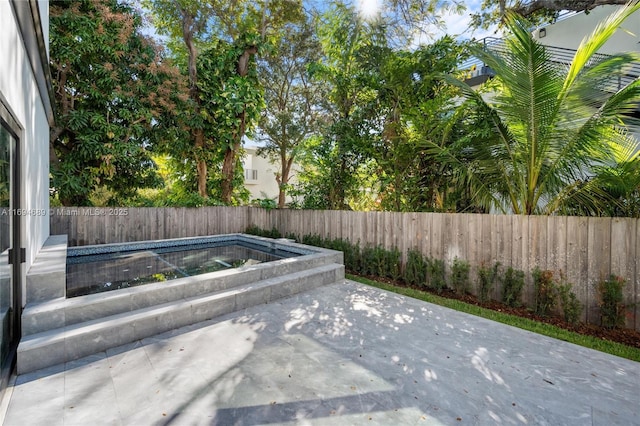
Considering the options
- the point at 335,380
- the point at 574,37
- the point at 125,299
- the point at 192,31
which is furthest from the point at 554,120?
the point at 192,31

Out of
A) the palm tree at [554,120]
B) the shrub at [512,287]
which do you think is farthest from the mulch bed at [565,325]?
the palm tree at [554,120]

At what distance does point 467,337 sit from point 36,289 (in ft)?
16.1

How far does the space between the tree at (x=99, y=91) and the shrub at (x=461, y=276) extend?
8480mm

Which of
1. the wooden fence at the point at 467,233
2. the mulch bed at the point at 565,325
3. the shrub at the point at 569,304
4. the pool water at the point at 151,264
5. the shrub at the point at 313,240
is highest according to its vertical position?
the wooden fence at the point at 467,233

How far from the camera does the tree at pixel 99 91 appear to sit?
7.20 metres

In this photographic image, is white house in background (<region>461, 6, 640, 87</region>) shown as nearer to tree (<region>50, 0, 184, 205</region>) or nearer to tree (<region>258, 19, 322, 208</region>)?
tree (<region>258, 19, 322, 208</region>)

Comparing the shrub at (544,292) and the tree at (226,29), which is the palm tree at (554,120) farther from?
the tree at (226,29)

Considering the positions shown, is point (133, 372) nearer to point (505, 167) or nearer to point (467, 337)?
point (467, 337)

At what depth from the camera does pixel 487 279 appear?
16.0 ft

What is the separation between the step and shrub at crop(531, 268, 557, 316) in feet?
13.4

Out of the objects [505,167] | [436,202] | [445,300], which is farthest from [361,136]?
[445,300]

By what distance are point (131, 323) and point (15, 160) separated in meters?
2.05

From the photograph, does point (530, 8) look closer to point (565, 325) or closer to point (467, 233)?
point (467, 233)

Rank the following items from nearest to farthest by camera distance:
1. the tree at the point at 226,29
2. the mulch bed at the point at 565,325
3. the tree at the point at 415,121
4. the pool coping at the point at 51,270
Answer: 1. the pool coping at the point at 51,270
2. the mulch bed at the point at 565,325
3. the tree at the point at 415,121
4. the tree at the point at 226,29
